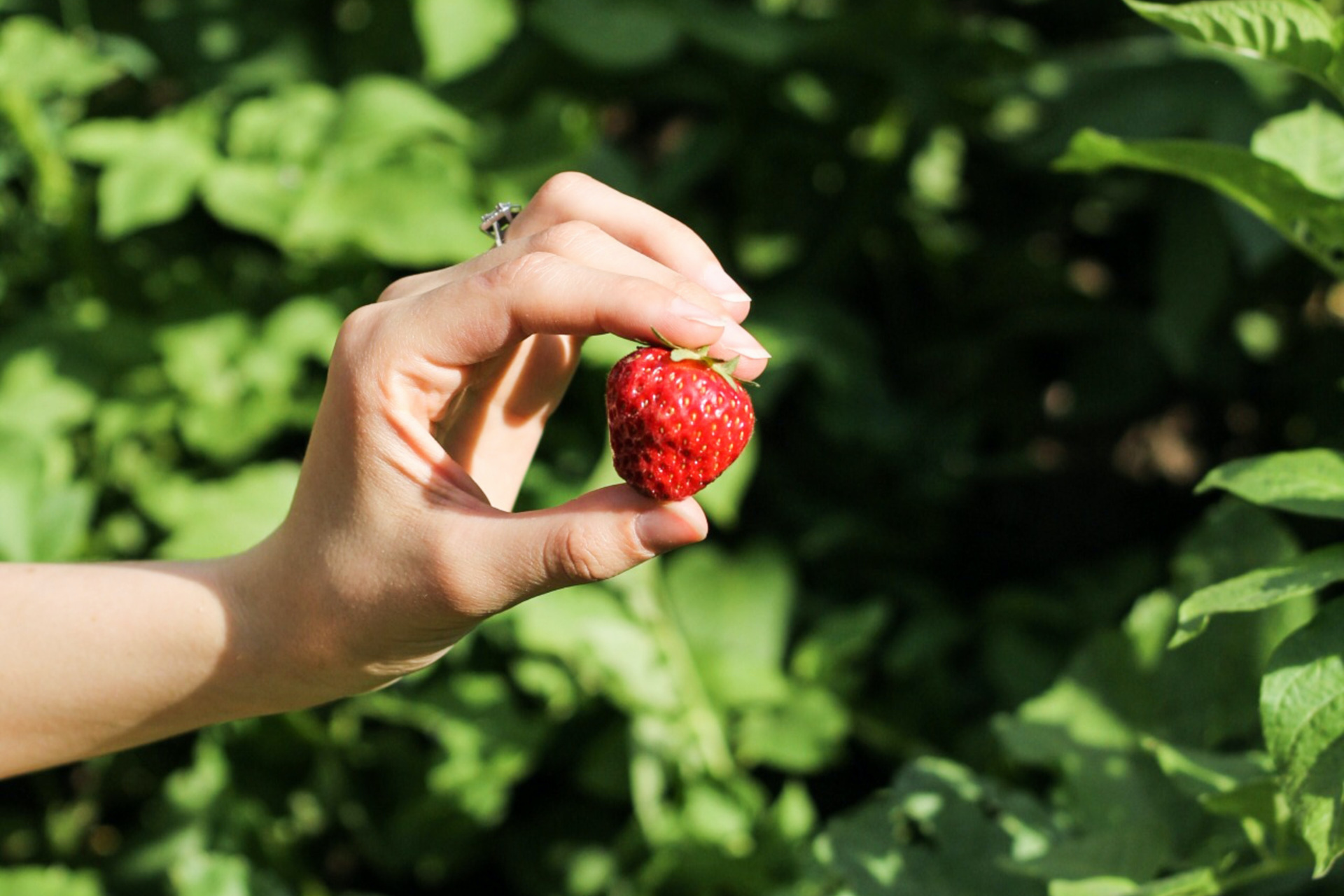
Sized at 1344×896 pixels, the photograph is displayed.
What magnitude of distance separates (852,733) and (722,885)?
48cm

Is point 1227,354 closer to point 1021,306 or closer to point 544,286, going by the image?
point 1021,306

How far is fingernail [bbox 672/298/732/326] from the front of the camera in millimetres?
907

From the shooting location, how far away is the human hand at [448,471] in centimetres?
91

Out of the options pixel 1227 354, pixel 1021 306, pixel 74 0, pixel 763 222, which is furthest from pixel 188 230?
pixel 1227 354

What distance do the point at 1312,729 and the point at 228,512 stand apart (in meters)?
1.42

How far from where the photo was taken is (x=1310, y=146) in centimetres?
111

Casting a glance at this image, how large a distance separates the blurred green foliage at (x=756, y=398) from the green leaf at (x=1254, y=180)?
1.27 feet

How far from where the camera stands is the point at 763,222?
7.45ft

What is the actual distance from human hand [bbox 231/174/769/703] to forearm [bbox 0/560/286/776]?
4 cm

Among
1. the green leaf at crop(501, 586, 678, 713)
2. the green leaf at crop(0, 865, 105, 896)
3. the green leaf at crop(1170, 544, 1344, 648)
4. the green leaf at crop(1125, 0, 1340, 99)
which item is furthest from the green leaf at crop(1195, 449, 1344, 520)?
the green leaf at crop(0, 865, 105, 896)

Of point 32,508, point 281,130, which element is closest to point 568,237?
point 281,130

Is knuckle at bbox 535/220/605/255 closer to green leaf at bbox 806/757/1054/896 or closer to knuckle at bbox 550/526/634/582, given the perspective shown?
knuckle at bbox 550/526/634/582

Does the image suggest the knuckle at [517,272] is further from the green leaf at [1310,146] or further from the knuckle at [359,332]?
the green leaf at [1310,146]

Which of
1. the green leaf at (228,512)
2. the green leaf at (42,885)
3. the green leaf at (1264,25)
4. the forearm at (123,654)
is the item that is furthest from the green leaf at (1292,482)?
the green leaf at (42,885)
